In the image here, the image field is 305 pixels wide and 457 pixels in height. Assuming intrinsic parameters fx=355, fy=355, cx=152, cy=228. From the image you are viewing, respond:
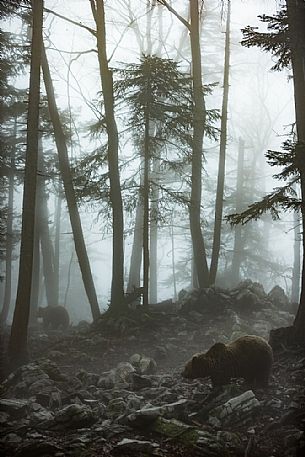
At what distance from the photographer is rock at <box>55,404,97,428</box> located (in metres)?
4.82

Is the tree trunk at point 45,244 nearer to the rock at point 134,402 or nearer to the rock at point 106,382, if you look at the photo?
the rock at point 106,382

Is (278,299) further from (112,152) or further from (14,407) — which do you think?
(14,407)

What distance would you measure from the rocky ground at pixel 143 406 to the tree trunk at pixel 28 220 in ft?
3.15

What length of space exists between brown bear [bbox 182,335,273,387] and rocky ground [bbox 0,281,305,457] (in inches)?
6.3

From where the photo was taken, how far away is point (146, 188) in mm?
10914

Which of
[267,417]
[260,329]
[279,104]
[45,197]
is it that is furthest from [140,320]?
[279,104]


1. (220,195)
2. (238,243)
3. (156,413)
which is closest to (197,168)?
(220,195)

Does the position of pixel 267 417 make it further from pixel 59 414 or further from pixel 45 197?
pixel 45 197

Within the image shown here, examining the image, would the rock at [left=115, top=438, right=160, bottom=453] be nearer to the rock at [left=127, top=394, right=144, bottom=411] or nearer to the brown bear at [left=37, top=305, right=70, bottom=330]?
the rock at [left=127, top=394, right=144, bottom=411]

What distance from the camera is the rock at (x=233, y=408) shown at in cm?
486

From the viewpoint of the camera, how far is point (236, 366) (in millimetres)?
5719

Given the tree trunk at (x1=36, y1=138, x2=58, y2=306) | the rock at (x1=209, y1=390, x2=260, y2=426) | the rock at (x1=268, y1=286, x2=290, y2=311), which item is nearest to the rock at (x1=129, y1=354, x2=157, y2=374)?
the rock at (x1=209, y1=390, x2=260, y2=426)

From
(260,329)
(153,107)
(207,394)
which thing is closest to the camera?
(207,394)

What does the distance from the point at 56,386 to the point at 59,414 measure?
1878 mm
